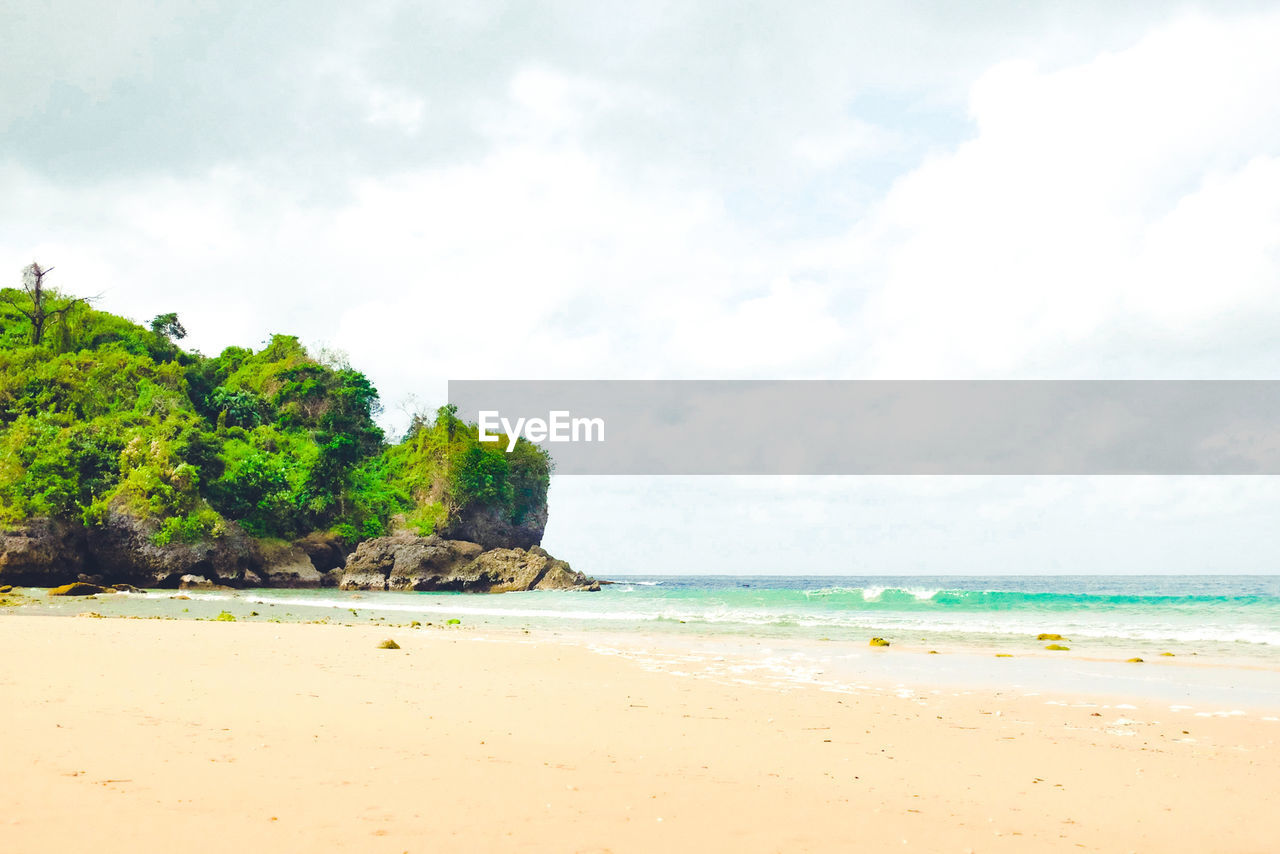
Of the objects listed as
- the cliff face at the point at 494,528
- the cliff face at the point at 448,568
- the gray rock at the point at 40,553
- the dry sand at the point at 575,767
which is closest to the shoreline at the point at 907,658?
the dry sand at the point at 575,767

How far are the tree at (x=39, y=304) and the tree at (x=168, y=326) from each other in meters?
11.4

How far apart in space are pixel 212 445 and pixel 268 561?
804cm

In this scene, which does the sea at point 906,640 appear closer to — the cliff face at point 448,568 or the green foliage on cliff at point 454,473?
the cliff face at point 448,568

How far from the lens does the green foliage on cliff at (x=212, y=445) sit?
40.6 meters

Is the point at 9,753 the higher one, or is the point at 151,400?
the point at 151,400

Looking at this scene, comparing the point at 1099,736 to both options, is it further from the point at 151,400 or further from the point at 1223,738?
the point at 151,400

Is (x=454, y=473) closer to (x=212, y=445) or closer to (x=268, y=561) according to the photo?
(x=268, y=561)

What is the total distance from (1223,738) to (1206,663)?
953 cm

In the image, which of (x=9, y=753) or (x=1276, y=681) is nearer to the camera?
(x=9, y=753)

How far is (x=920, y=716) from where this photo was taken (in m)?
9.16

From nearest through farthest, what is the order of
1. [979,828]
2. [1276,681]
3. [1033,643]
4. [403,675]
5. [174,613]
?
[979,828] < [403,675] < [1276,681] < [1033,643] < [174,613]

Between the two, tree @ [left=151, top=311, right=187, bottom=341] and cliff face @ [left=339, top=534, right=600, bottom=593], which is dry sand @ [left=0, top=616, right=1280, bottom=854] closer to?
cliff face @ [left=339, top=534, right=600, bottom=593]

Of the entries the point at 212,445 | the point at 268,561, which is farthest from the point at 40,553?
the point at 268,561

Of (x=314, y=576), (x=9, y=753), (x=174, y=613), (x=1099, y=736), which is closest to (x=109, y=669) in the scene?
(x=9, y=753)
